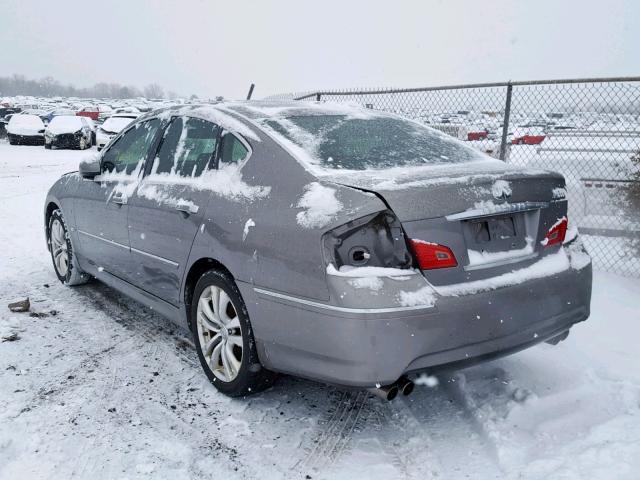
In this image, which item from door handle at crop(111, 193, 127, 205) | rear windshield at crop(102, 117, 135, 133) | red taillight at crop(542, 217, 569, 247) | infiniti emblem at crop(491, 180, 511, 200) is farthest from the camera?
rear windshield at crop(102, 117, 135, 133)

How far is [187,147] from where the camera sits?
3.79 metres

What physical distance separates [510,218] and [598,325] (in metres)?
2.01

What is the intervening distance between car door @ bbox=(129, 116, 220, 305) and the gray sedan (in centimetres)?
1

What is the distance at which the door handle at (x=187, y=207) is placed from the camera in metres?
3.39

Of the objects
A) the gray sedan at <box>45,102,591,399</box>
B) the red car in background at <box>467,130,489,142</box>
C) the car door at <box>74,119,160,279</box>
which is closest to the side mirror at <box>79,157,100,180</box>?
the car door at <box>74,119,160,279</box>

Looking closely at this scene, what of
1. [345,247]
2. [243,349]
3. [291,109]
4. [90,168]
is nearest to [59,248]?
Result: [90,168]

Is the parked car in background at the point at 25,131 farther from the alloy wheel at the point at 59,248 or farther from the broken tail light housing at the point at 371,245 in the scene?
the broken tail light housing at the point at 371,245

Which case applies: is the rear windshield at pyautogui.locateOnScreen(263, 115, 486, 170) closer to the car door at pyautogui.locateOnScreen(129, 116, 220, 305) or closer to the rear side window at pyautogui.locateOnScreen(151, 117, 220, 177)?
the rear side window at pyautogui.locateOnScreen(151, 117, 220, 177)

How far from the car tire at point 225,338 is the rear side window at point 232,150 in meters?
A: 0.64

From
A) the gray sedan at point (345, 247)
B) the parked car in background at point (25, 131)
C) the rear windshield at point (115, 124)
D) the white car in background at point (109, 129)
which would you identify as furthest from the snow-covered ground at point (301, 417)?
the parked car in background at point (25, 131)

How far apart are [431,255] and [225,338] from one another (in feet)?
4.39

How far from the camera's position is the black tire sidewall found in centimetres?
306

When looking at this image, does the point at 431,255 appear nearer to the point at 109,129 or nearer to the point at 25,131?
the point at 109,129

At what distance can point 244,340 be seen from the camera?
307 cm
